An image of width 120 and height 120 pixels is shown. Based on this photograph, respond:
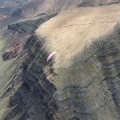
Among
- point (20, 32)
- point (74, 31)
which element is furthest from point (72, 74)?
point (20, 32)

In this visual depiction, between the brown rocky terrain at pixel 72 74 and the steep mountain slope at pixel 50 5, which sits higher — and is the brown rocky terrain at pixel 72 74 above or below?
above

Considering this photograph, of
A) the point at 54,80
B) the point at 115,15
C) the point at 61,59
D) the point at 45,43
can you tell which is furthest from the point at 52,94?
the point at 115,15

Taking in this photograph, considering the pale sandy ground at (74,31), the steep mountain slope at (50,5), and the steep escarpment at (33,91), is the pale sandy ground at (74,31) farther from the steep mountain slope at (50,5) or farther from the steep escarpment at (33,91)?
the steep mountain slope at (50,5)

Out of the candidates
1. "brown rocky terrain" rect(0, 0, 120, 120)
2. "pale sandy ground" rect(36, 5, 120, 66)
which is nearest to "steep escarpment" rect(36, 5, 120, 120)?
"brown rocky terrain" rect(0, 0, 120, 120)

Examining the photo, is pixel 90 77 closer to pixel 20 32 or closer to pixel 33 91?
pixel 33 91

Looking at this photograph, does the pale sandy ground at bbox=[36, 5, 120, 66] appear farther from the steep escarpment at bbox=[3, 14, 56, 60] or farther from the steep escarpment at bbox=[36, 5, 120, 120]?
the steep escarpment at bbox=[3, 14, 56, 60]

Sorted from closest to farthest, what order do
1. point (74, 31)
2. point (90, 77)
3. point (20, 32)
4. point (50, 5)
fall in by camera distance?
1. point (90, 77)
2. point (74, 31)
3. point (20, 32)
4. point (50, 5)

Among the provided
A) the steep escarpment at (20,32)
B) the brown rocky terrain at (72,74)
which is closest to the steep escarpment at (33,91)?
the brown rocky terrain at (72,74)

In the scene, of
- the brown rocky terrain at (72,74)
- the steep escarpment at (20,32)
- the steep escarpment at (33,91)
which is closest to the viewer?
the brown rocky terrain at (72,74)

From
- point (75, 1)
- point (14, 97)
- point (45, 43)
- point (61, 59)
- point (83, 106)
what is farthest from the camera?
point (75, 1)

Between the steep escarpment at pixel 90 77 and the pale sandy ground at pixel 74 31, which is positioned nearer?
the steep escarpment at pixel 90 77

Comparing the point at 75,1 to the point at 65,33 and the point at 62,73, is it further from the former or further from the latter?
the point at 62,73
